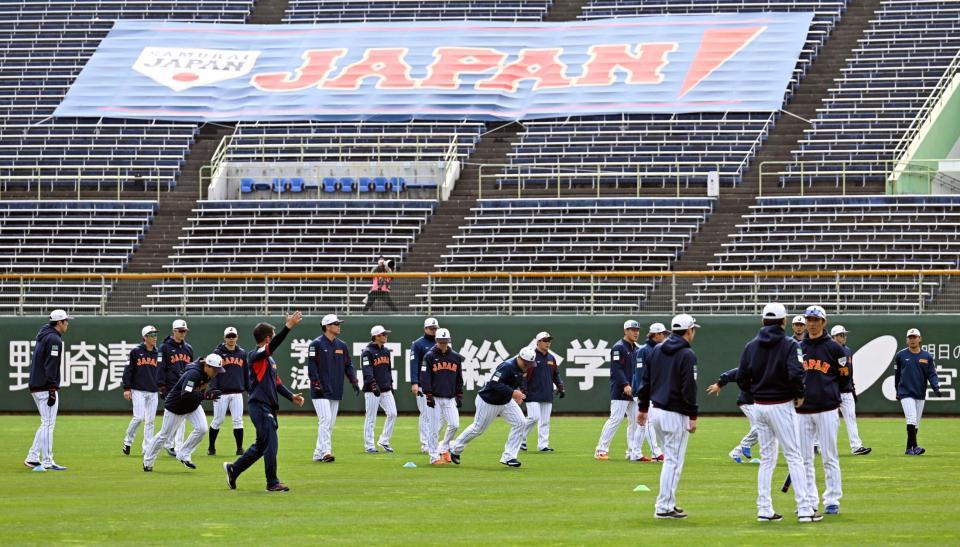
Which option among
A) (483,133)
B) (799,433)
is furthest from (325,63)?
(799,433)

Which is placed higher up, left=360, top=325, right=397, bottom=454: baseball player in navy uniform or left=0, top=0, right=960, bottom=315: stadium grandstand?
left=0, top=0, right=960, bottom=315: stadium grandstand

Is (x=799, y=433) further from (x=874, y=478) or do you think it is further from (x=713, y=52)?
(x=713, y=52)

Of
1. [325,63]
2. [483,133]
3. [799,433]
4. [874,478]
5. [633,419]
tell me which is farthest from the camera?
[325,63]

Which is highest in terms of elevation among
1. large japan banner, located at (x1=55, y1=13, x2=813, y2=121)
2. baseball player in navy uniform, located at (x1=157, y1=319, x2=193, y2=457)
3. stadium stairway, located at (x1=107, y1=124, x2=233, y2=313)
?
large japan banner, located at (x1=55, y1=13, x2=813, y2=121)

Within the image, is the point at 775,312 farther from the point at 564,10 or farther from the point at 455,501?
the point at 564,10

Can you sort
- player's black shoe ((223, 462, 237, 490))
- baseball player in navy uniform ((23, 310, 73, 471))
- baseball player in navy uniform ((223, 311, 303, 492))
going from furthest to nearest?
baseball player in navy uniform ((23, 310, 73, 471))
player's black shoe ((223, 462, 237, 490))
baseball player in navy uniform ((223, 311, 303, 492))

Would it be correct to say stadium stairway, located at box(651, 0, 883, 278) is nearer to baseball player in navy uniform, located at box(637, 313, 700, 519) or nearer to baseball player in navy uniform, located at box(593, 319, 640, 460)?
baseball player in navy uniform, located at box(593, 319, 640, 460)

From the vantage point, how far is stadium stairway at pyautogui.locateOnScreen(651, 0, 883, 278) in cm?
3921

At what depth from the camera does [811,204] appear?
39812mm

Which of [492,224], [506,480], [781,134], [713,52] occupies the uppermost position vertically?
[713,52]

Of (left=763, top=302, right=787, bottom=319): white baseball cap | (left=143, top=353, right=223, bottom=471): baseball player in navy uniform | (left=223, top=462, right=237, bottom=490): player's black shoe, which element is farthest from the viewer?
(left=143, top=353, right=223, bottom=471): baseball player in navy uniform

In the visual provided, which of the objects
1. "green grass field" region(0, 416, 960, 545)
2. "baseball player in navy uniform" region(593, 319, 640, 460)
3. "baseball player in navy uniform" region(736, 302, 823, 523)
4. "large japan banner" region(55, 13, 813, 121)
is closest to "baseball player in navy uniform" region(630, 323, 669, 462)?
"baseball player in navy uniform" region(593, 319, 640, 460)

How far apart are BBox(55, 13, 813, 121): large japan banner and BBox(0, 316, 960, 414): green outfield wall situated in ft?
49.1

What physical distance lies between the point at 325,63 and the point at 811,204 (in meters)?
19.6
